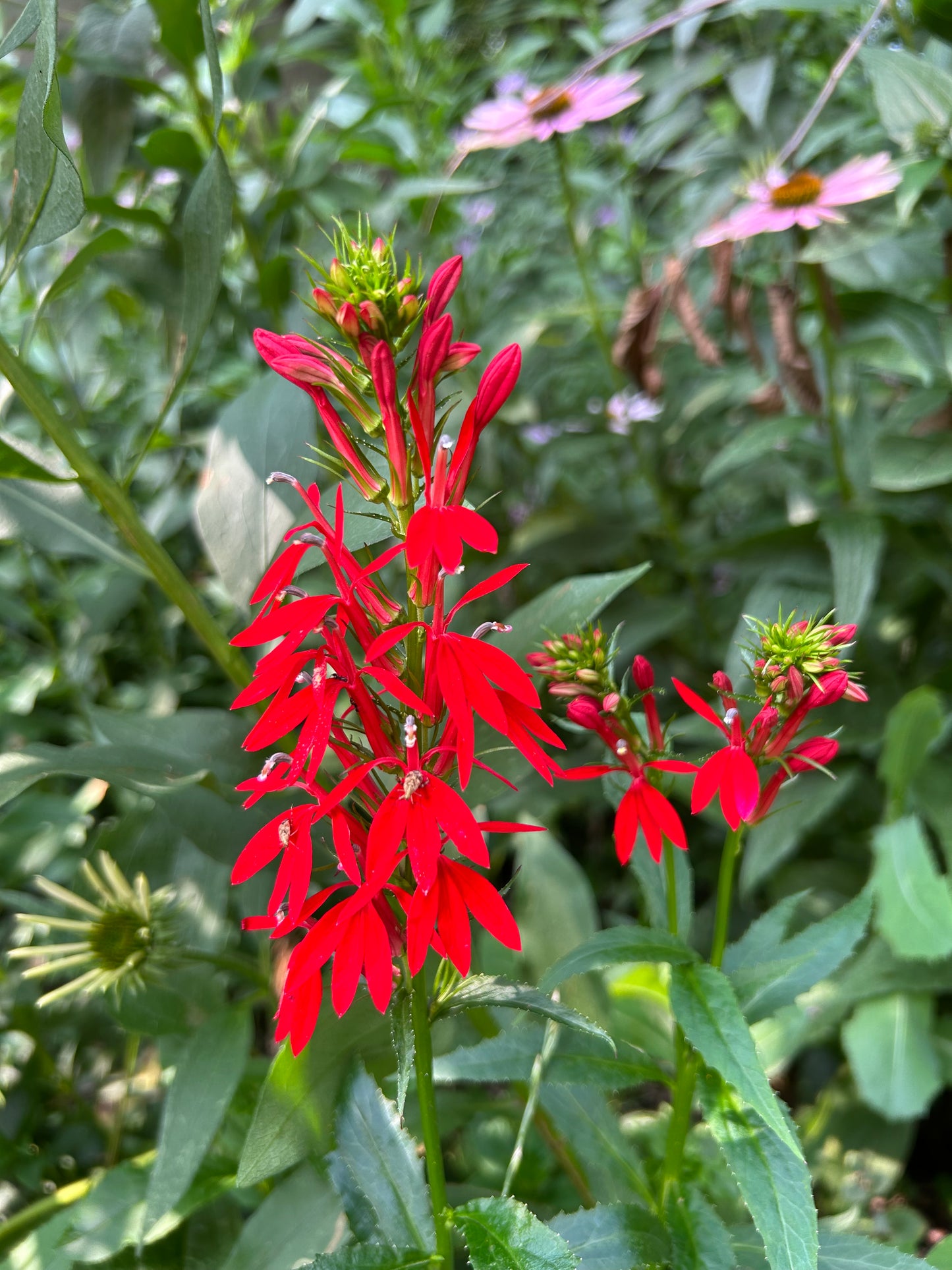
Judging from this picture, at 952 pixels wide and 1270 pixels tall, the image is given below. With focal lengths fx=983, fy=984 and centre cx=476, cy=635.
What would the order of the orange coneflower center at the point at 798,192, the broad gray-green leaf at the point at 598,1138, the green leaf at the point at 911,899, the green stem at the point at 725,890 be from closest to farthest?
the green stem at the point at 725,890
the broad gray-green leaf at the point at 598,1138
the green leaf at the point at 911,899
the orange coneflower center at the point at 798,192

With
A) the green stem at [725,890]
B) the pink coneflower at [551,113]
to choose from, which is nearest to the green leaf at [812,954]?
the green stem at [725,890]

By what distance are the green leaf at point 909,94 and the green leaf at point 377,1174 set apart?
99 cm

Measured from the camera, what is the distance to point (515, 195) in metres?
1.81

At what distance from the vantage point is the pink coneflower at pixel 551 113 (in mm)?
1104

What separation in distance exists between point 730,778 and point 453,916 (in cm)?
16

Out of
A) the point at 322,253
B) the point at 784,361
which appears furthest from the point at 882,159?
the point at 322,253

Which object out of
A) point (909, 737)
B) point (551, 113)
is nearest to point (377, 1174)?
point (909, 737)

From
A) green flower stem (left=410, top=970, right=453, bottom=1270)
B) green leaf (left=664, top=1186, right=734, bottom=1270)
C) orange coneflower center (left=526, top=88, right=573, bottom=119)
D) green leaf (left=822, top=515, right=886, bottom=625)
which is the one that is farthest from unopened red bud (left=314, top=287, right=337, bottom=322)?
orange coneflower center (left=526, top=88, right=573, bottom=119)

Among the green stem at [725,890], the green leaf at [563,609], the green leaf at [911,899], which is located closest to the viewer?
the green stem at [725,890]

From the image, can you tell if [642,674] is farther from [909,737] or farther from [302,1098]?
[909,737]

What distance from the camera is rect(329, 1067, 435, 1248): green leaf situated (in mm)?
576

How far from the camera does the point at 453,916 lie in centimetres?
45

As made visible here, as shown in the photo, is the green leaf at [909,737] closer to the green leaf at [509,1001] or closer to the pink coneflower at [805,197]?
the pink coneflower at [805,197]

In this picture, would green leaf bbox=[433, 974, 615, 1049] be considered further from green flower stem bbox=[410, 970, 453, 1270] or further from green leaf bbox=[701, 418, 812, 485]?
green leaf bbox=[701, 418, 812, 485]
